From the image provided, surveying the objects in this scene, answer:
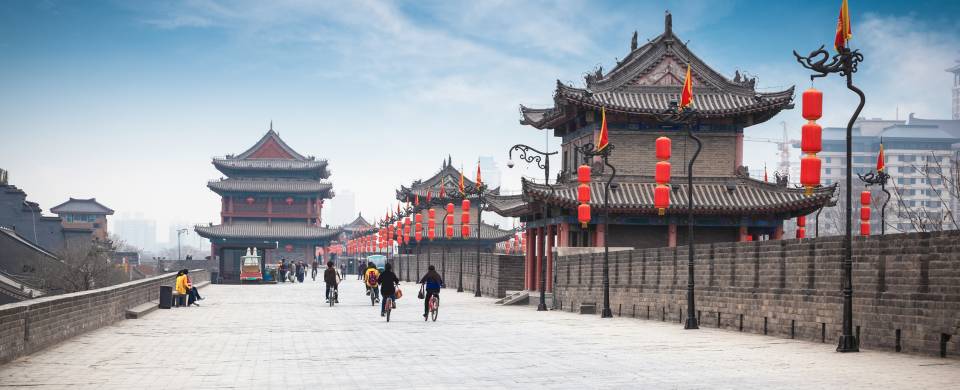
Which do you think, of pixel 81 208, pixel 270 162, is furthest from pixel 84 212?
pixel 270 162

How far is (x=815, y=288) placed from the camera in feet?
56.9

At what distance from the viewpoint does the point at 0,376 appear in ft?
40.5

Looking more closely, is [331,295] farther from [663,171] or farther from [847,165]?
[847,165]

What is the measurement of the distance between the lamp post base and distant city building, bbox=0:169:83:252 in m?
67.9

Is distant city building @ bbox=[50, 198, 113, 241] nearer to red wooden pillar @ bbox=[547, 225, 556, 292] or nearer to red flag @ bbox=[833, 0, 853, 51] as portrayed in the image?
red wooden pillar @ bbox=[547, 225, 556, 292]

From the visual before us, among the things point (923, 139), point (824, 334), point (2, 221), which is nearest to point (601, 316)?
point (824, 334)

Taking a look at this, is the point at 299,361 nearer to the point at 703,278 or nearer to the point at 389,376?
the point at 389,376

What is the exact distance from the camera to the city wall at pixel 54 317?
13758 mm

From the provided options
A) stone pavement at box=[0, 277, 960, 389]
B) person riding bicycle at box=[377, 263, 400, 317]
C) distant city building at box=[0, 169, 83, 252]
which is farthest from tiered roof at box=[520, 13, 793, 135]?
distant city building at box=[0, 169, 83, 252]

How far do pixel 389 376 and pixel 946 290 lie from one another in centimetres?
753

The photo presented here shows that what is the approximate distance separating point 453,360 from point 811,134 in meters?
7.13

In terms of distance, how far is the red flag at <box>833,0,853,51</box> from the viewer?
644 inches

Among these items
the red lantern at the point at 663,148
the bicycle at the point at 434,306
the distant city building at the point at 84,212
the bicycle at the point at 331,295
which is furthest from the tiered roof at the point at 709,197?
the distant city building at the point at 84,212

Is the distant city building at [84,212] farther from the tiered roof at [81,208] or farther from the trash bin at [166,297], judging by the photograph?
the trash bin at [166,297]
